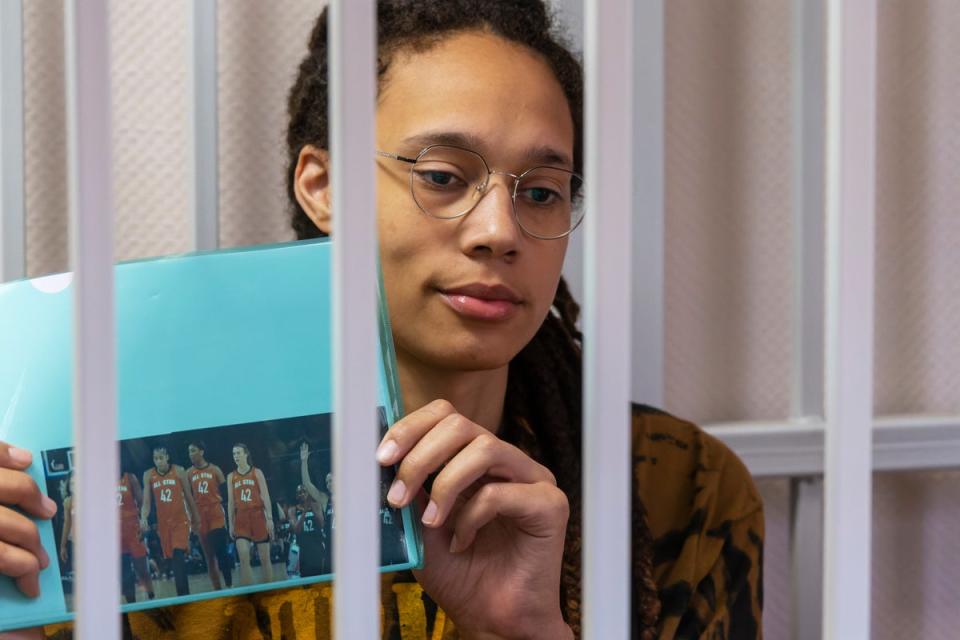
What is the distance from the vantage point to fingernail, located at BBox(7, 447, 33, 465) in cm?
49

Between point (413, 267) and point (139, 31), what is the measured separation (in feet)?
1.37

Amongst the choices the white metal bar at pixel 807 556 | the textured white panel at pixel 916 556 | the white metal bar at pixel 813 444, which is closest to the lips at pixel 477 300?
the white metal bar at pixel 813 444

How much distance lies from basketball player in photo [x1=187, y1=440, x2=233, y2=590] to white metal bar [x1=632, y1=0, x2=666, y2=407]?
0.67 m

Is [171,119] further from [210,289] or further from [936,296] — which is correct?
[936,296]

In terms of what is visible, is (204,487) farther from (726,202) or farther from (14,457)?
(726,202)

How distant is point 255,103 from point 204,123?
0.22ft

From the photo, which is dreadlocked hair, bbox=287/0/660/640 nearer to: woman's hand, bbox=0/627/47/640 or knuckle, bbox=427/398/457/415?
knuckle, bbox=427/398/457/415

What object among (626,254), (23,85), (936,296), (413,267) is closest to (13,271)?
(23,85)

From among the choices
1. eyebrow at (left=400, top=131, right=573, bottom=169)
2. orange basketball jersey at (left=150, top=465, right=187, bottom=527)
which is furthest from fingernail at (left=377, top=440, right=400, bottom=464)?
eyebrow at (left=400, top=131, right=573, bottom=169)

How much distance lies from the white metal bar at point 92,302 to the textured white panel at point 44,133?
0.60 meters

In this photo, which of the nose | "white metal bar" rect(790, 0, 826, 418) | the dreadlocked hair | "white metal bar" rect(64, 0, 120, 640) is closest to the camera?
"white metal bar" rect(64, 0, 120, 640)

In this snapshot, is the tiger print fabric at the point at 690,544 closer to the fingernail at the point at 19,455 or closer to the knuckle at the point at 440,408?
the knuckle at the point at 440,408

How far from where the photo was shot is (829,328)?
46 cm

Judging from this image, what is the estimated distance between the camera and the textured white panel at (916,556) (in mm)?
1240
